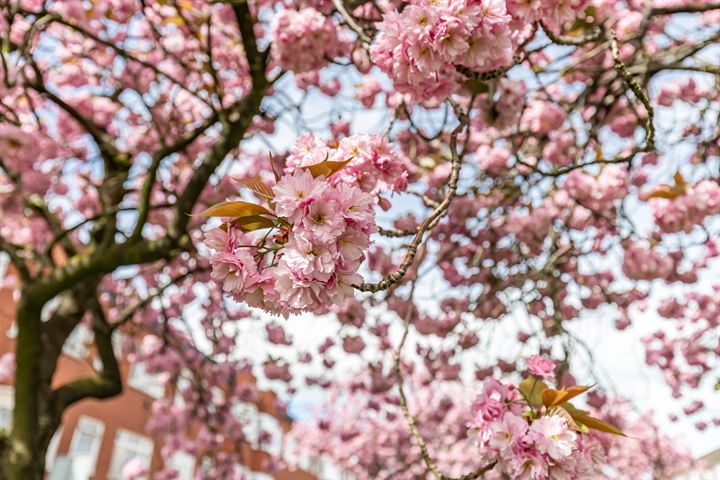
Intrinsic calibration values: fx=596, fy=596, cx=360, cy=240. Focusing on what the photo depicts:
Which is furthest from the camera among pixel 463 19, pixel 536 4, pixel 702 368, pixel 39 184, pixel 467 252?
pixel 702 368

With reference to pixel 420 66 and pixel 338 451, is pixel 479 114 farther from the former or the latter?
pixel 338 451

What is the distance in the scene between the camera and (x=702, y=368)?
6102 mm

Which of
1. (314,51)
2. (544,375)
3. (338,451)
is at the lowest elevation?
(544,375)

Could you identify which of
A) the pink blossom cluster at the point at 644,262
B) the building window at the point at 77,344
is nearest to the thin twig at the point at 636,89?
the pink blossom cluster at the point at 644,262

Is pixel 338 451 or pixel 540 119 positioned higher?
pixel 338 451

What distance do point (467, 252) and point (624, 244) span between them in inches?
41.3

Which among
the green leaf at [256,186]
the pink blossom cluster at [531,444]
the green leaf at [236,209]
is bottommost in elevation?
the pink blossom cluster at [531,444]

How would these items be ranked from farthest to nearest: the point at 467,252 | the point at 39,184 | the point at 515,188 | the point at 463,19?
1. the point at 39,184
2. the point at 467,252
3. the point at 515,188
4. the point at 463,19

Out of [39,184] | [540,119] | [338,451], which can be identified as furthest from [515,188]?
[338,451]

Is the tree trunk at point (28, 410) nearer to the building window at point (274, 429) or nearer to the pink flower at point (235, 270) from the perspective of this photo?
the pink flower at point (235, 270)

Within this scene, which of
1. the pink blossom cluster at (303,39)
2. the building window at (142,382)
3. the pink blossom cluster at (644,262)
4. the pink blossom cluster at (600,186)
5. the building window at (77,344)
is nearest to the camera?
the pink blossom cluster at (303,39)

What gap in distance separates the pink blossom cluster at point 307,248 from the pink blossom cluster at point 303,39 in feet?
4.77

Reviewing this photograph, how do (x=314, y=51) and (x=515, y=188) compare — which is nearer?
(x=314, y=51)

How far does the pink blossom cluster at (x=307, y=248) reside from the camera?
1.06m
